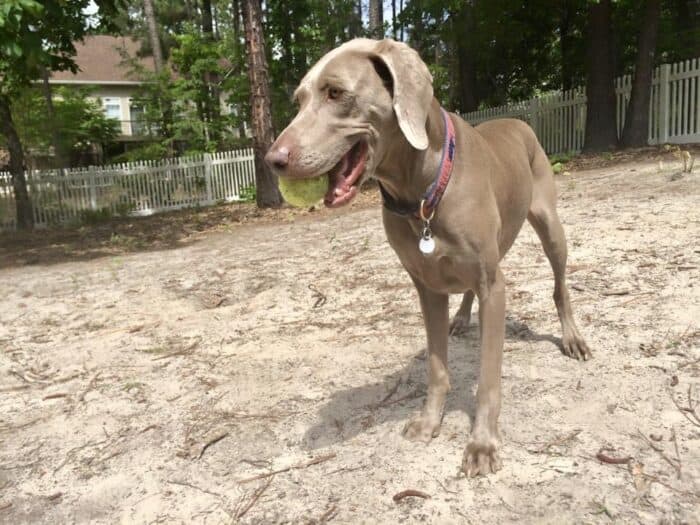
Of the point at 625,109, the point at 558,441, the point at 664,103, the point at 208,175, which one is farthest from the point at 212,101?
the point at 558,441

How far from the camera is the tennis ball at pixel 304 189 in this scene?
7.88 ft

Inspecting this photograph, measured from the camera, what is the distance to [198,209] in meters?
16.0

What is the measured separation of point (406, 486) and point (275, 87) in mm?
20484

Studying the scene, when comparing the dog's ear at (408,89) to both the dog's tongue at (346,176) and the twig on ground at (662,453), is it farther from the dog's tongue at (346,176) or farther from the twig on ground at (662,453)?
the twig on ground at (662,453)

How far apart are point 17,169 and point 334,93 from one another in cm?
1367

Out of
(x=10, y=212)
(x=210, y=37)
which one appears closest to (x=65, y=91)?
(x=210, y=37)

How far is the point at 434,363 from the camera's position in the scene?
120 inches

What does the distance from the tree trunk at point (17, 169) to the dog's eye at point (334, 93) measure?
42.6 feet

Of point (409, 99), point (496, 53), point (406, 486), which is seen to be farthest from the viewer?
point (496, 53)

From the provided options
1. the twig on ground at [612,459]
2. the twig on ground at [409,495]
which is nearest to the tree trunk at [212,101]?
the twig on ground at [409,495]

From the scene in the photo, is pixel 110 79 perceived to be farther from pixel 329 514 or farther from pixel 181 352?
pixel 329 514

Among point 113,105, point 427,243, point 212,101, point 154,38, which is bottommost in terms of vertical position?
point 427,243

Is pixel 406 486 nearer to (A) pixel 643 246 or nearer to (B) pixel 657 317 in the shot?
(B) pixel 657 317

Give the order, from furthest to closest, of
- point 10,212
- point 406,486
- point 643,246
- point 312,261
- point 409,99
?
1. point 10,212
2. point 312,261
3. point 643,246
4. point 406,486
5. point 409,99
